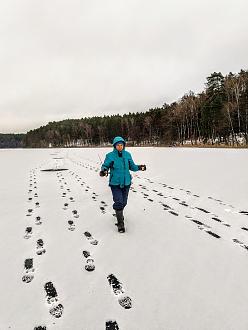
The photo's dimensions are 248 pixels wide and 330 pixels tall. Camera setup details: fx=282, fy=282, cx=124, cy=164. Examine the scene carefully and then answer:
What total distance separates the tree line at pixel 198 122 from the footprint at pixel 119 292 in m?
44.0

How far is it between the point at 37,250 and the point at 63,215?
6.64 feet

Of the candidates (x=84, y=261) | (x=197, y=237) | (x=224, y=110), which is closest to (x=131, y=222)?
(x=197, y=237)

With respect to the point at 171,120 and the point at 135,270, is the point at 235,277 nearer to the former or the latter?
the point at 135,270

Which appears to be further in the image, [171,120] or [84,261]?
[171,120]

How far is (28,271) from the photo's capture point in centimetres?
362

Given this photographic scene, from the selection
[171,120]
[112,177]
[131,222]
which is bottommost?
[131,222]

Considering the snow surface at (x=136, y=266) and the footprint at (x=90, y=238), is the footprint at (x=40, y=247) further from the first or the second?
the footprint at (x=90, y=238)

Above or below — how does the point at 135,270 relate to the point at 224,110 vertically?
below

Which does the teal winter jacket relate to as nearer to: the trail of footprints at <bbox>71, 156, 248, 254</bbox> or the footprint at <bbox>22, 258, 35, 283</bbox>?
the trail of footprints at <bbox>71, 156, 248, 254</bbox>

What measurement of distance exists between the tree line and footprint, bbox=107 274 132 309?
144ft

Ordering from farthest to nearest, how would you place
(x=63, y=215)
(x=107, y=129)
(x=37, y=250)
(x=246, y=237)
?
1. (x=107, y=129)
2. (x=63, y=215)
3. (x=246, y=237)
4. (x=37, y=250)

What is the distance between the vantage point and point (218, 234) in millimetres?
4828

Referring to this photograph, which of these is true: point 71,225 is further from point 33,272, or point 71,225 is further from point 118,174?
point 33,272

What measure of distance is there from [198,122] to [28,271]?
64.2m
